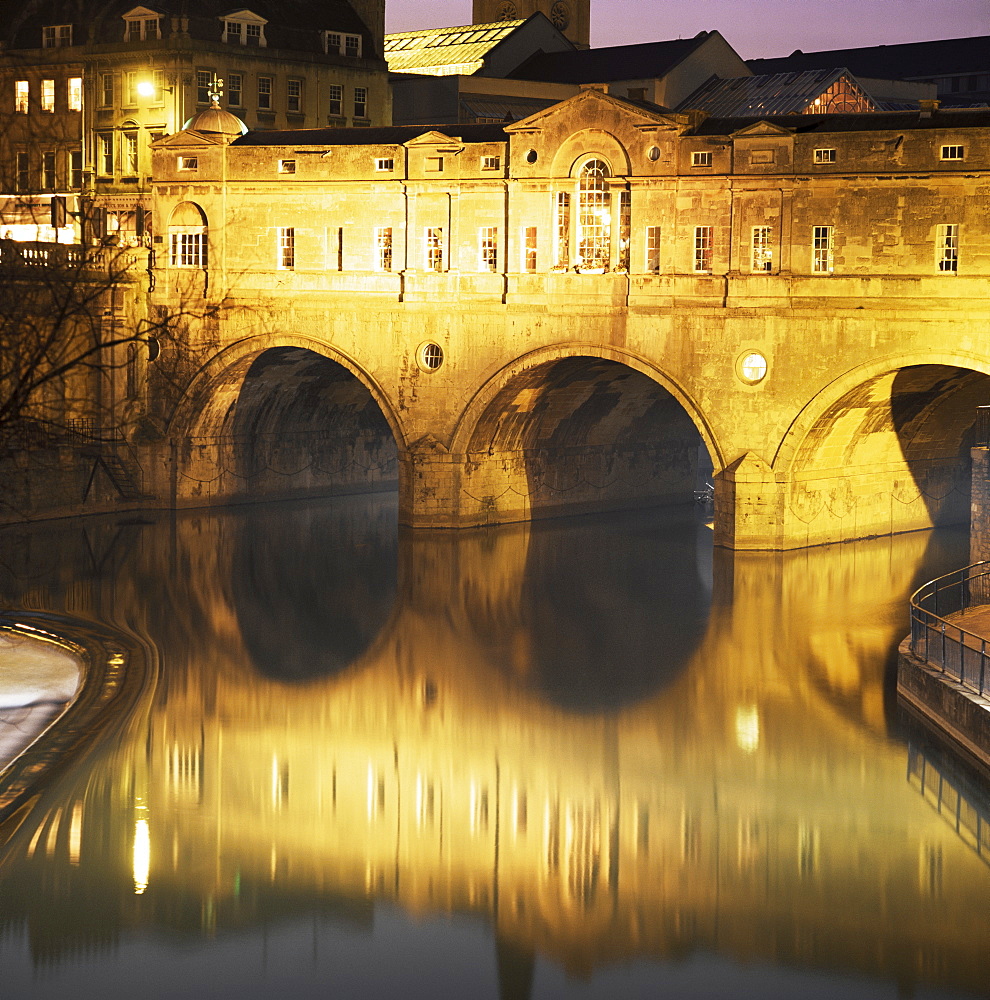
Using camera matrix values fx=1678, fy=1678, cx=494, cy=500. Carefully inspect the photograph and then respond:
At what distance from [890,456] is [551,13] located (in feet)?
187

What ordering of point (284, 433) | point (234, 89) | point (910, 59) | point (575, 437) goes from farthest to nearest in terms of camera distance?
point (910, 59), point (234, 89), point (284, 433), point (575, 437)

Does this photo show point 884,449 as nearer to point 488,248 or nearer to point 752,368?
point 752,368

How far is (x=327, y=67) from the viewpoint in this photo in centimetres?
6938

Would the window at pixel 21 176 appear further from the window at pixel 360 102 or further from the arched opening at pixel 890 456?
the window at pixel 360 102

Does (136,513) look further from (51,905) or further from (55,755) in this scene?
(51,905)

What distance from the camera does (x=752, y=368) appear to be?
145ft

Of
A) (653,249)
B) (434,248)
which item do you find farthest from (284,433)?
(653,249)

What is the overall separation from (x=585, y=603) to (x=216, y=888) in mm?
19450

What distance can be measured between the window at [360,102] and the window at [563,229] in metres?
26.7

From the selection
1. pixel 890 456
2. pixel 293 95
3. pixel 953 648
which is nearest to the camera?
pixel 953 648

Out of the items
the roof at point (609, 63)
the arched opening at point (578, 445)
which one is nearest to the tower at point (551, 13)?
the roof at point (609, 63)

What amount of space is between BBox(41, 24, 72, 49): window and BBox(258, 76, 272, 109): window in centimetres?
789

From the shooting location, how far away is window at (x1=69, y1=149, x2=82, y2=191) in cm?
6812

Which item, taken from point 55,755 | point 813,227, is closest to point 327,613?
point 55,755
